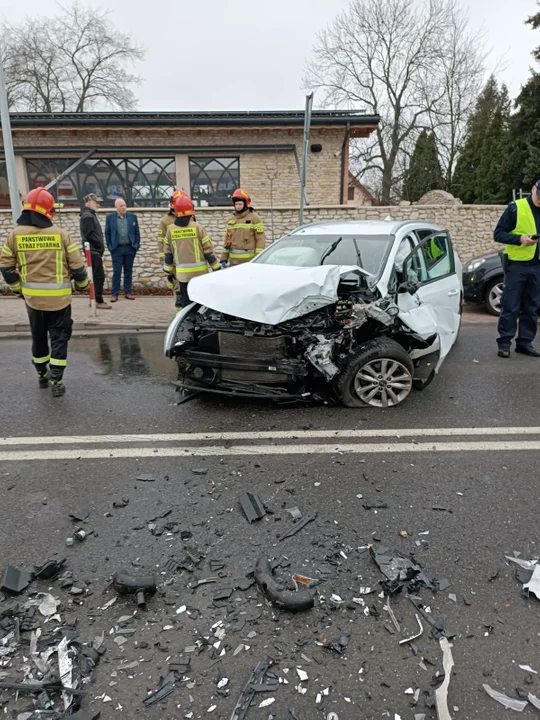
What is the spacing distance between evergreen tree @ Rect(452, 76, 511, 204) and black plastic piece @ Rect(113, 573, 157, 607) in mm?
26954

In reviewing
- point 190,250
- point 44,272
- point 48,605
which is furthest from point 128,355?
point 48,605

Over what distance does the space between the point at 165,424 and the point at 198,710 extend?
2711mm

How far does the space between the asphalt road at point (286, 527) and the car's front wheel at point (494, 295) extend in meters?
4.38

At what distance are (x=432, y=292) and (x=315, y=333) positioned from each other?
1.82 m

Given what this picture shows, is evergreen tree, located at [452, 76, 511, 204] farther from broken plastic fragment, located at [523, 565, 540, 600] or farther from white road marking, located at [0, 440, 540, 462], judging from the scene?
broken plastic fragment, located at [523, 565, 540, 600]

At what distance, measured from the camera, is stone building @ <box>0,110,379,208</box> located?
14977 millimetres

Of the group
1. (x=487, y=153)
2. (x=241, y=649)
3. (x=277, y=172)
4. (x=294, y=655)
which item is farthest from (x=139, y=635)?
(x=487, y=153)

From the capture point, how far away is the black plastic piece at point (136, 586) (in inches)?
91.0

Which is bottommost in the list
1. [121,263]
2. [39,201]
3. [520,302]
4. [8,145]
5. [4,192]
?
[520,302]

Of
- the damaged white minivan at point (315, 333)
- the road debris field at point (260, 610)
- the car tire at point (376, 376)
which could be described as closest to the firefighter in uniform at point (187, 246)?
the damaged white minivan at point (315, 333)

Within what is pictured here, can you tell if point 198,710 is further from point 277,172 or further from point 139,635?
point 277,172

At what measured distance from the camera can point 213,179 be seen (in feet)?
52.6

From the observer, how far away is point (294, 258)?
5.59 m

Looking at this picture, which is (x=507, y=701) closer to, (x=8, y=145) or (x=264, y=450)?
(x=264, y=450)
